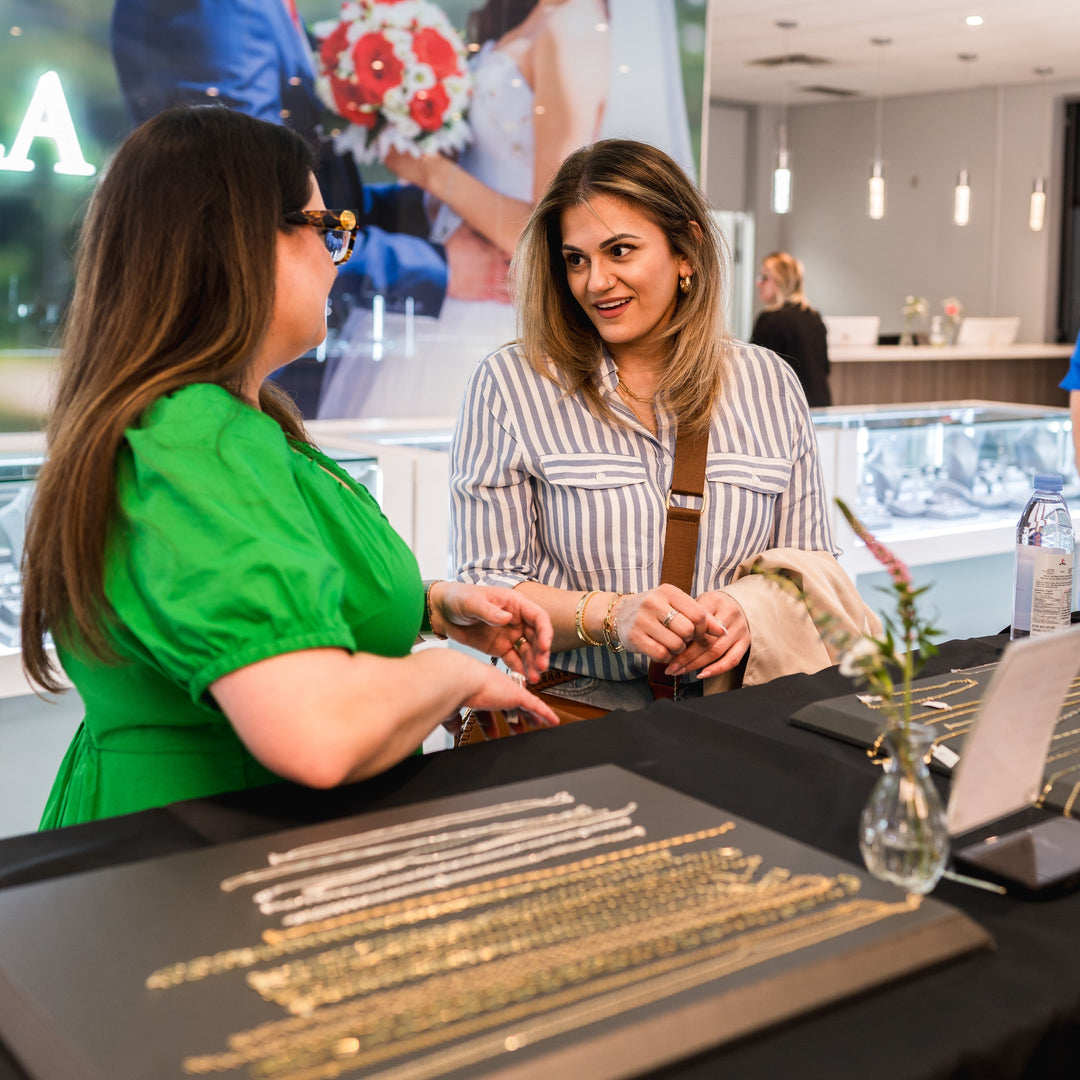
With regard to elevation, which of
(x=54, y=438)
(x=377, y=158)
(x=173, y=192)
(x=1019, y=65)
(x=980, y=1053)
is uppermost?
(x=1019, y=65)

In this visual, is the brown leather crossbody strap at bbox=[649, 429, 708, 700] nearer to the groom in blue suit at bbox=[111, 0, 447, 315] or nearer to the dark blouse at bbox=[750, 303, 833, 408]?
the groom in blue suit at bbox=[111, 0, 447, 315]

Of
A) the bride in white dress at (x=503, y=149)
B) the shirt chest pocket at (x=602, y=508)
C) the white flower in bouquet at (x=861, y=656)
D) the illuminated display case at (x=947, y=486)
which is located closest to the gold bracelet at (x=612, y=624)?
the shirt chest pocket at (x=602, y=508)

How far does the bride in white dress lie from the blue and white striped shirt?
4136mm

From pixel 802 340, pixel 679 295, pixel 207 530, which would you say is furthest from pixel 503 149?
pixel 207 530

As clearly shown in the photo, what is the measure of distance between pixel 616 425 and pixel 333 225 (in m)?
0.81

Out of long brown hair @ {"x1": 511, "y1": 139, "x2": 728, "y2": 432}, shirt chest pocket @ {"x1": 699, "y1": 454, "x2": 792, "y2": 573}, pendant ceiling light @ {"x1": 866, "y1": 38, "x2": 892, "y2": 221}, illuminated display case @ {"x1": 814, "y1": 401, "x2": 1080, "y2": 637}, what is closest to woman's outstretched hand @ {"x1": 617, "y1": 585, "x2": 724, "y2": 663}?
shirt chest pocket @ {"x1": 699, "y1": 454, "x2": 792, "y2": 573}

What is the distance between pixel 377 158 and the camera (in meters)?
5.97

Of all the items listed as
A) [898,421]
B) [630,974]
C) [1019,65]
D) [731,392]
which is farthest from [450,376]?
[1019,65]

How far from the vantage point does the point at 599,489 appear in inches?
78.9

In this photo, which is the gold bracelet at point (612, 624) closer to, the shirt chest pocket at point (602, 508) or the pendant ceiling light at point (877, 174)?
the shirt chest pocket at point (602, 508)

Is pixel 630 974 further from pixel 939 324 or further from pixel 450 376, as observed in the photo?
pixel 939 324

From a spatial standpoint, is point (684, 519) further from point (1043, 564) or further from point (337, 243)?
point (337, 243)

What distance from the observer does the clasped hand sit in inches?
69.6

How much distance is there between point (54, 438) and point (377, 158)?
5031mm
